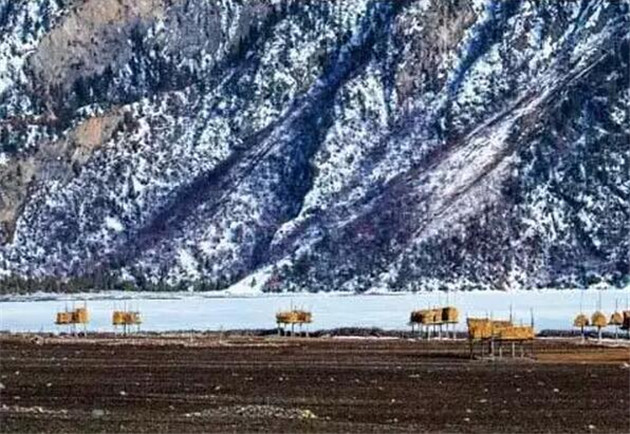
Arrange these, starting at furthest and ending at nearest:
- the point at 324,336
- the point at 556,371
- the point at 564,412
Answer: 1. the point at 324,336
2. the point at 556,371
3. the point at 564,412

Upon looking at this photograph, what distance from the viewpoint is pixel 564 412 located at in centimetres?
7031

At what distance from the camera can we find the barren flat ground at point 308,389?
63.3 m

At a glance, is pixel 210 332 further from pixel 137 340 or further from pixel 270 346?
pixel 270 346

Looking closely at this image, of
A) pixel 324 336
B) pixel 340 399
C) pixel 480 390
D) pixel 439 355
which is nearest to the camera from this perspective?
pixel 340 399

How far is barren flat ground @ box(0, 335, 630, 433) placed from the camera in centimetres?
6331

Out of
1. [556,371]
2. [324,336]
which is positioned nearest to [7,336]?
[324,336]

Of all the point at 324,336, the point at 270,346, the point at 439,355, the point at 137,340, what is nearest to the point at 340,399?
the point at 439,355

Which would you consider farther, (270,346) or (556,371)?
(270,346)

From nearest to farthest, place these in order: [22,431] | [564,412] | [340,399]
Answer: [22,431] < [564,412] < [340,399]

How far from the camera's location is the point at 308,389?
8350cm

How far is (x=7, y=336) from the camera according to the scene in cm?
15875

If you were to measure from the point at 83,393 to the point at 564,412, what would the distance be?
1833cm

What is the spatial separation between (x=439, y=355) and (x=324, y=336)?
41513 millimetres

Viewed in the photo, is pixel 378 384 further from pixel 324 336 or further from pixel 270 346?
pixel 324 336
